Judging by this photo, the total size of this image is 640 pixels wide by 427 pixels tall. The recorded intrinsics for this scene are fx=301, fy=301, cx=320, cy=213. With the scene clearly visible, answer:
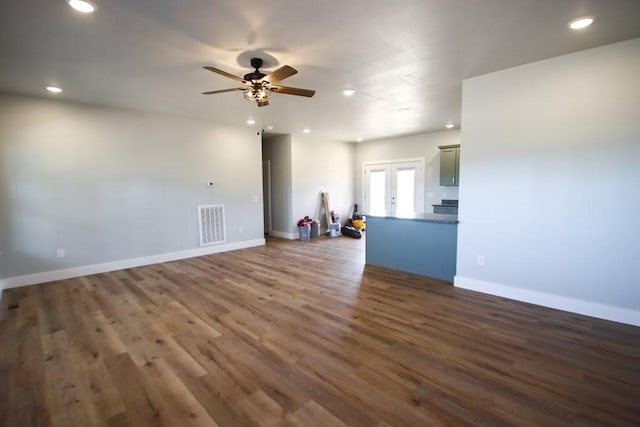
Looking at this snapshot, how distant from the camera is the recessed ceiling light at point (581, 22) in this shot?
2.33 meters

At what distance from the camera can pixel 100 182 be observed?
470cm

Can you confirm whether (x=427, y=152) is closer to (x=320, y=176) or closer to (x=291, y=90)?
(x=320, y=176)

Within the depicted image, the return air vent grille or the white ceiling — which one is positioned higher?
the white ceiling

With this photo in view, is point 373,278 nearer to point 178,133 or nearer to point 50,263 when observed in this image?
point 178,133

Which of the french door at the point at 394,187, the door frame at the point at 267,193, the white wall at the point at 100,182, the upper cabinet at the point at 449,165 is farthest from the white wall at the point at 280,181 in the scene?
the upper cabinet at the point at 449,165

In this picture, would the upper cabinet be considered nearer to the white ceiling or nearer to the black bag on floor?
the black bag on floor

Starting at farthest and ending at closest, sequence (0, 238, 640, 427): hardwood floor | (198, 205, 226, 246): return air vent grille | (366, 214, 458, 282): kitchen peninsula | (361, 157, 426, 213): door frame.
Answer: (361, 157, 426, 213): door frame, (198, 205, 226, 246): return air vent grille, (366, 214, 458, 282): kitchen peninsula, (0, 238, 640, 427): hardwood floor

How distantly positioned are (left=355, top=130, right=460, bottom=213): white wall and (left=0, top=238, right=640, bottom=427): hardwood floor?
13.6 feet

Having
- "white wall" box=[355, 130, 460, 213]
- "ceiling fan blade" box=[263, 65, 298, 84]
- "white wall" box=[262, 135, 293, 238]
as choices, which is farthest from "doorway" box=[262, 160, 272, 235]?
"ceiling fan blade" box=[263, 65, 298, 84]

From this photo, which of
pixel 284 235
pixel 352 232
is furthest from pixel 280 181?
pixel 352 232

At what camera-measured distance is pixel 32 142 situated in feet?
13.6

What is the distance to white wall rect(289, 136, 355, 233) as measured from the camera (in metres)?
7.61

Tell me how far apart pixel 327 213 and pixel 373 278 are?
159 inches

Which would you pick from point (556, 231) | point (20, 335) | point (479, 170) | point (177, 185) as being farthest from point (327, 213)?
point (20, 335)
